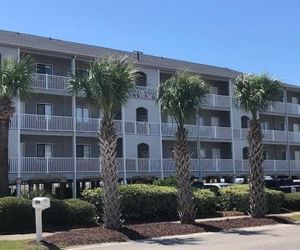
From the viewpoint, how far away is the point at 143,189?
24.2 m

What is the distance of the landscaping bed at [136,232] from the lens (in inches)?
653

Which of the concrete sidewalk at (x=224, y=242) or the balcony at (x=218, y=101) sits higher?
the balcony at (x=218, y=101)

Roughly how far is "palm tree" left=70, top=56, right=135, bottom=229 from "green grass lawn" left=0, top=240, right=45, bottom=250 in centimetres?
378

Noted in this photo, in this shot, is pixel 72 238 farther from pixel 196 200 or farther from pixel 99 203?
pixel 196 200

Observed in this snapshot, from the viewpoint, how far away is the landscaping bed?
16.6 meters

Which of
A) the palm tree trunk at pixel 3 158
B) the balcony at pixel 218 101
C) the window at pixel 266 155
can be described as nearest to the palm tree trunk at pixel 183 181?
the palm tree trunk at pixel 3 158

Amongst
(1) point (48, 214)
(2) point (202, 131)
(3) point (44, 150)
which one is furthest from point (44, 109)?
(1) point (48, 214)

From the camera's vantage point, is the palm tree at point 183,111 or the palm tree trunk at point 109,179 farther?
the palm tree at point 183,111

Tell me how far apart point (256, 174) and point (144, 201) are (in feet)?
17.3

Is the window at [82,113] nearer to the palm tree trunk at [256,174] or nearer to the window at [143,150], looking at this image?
the window at [143,150]

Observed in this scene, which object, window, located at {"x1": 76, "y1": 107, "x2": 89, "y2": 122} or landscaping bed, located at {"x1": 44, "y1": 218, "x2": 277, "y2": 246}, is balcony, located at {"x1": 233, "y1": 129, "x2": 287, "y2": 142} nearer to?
window, located at {"x1": 76, "y1": 107, "x2": 89, "y2": 122}

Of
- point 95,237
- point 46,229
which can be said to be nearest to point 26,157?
point 46,229

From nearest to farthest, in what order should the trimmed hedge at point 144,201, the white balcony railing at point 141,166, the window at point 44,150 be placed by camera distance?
the trimmed hedge at point 144,201 → the white balcony railing at point 141,166 → the window at point 44,150

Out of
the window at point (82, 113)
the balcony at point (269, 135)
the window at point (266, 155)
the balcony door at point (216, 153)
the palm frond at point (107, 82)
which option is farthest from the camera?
the window at point (266, 155)
